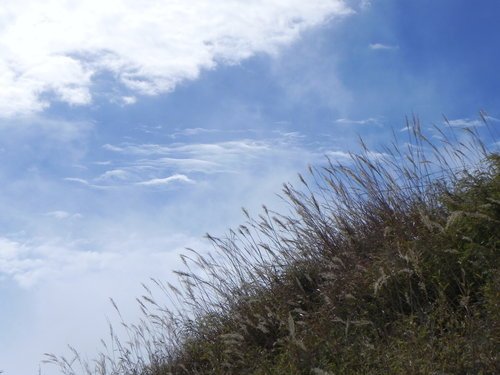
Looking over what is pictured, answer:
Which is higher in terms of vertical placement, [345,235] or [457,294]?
[345,235]

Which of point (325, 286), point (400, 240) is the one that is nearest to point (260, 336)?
point (325, 286)

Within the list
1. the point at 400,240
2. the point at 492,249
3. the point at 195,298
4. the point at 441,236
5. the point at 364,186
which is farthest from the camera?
the point at 195,298

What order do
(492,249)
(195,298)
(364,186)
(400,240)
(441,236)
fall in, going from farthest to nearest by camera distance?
(195,298)
(364,186)
(400,240)
(441,236)
(492,249)

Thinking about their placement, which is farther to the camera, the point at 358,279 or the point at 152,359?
the point at 152,359

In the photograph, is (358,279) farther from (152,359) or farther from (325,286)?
(152,359)

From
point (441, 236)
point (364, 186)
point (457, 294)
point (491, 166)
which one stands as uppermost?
point (364, 186)

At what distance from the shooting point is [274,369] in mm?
5984

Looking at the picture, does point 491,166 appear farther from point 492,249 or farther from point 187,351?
point 187,351

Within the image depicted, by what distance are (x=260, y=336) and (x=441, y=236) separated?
6.71ft

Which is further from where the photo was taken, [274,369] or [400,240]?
[400,240]

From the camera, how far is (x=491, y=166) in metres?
6.49

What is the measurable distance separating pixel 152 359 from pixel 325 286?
298cm

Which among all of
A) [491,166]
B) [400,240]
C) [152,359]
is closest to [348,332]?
[400,240]

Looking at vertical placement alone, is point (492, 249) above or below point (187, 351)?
below
